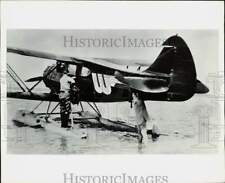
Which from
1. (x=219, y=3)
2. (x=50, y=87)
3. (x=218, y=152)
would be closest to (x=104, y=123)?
(x=50, y=87)

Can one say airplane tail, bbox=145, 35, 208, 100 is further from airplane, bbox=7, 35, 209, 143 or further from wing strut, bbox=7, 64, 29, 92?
wing strut, bbox=7, 64, 29, 92

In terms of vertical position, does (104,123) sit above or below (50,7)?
below

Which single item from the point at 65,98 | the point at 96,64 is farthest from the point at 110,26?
the point at 65,98

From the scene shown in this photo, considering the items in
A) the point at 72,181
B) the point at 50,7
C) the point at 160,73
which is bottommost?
the point at 72,181

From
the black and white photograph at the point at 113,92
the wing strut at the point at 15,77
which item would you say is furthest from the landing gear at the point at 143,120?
the wing strut at the point at 15,77

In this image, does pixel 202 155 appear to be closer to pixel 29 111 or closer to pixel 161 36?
pixel 161 36

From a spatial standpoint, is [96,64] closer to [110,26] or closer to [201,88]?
[110,26]

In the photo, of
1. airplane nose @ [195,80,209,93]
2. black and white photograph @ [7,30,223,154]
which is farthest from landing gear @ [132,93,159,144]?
airplane nose @ [195,80,209,93]

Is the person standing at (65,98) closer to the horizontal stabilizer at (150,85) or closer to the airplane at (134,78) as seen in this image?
the airplane at (134,78)
